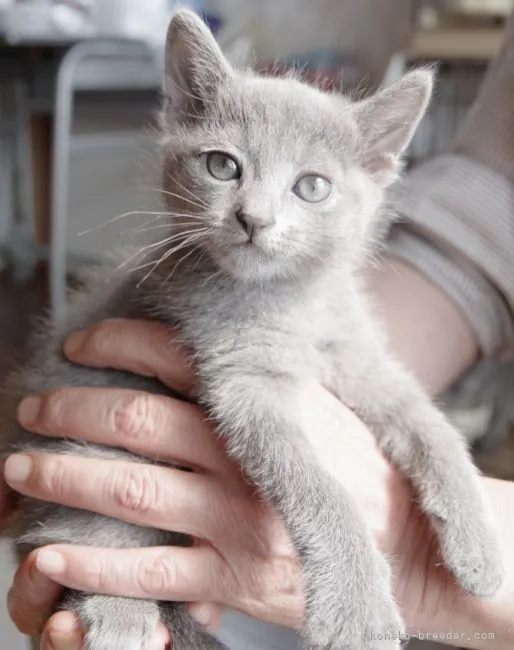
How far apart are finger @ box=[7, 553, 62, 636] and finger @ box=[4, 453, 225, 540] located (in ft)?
0.27

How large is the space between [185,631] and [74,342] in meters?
0.36

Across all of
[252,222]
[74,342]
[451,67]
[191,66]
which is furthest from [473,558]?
[451,67]

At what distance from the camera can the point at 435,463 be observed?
869mm

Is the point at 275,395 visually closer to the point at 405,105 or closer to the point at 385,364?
the point at 385,364

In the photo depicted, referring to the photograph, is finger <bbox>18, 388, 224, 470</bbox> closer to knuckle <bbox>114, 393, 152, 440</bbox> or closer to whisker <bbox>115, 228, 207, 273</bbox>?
knuckle <bbox>114, 393, 152, 440</bbox>

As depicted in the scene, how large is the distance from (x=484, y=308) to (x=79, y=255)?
1.79 m

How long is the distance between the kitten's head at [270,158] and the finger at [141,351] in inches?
4.8

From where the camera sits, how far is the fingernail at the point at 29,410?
94 cm

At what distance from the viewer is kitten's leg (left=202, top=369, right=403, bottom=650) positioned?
75 centimetres

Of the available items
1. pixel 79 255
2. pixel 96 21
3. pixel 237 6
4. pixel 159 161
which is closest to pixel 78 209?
pixel 79 255

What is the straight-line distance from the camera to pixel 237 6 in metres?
3.66

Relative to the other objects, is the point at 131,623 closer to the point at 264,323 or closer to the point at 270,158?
the point at 264,323

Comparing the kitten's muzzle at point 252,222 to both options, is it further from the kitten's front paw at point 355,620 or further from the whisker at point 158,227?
the kitten's front paw at point 355,620

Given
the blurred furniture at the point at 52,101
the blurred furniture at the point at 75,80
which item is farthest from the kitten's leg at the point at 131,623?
the blurred furniture at the point at 75,80
